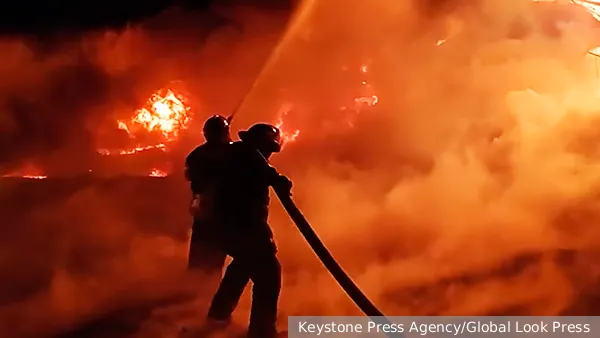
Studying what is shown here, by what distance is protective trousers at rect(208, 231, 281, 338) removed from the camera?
7.30 ft

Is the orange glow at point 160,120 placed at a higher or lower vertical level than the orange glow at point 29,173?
higher

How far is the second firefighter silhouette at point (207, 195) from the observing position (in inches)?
89.2

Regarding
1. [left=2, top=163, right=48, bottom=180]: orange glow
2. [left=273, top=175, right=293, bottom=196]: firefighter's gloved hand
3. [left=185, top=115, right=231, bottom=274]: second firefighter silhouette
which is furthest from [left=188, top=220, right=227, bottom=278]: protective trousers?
[left=2, top=163, right=48, bottom=180]: orange glow

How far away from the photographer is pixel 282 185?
225 cm

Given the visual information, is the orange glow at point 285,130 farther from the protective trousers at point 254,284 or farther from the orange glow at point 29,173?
the orange glow at point 29,173

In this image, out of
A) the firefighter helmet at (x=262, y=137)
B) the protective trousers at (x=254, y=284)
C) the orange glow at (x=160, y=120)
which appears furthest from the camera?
the orange glow at (x=160, y=120)

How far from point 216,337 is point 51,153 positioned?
773 millimetres

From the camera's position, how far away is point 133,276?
7.39ft

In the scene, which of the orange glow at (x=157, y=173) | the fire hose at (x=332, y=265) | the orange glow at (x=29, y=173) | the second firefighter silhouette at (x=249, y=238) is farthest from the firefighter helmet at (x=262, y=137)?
the orange glow at (x=29, y=173)

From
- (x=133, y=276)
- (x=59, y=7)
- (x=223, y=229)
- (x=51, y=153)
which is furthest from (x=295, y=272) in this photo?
(x=59, y=7)

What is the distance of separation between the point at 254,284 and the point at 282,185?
302 millimetres

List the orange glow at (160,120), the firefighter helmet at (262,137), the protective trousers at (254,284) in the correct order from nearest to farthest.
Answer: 1. the protective trousers at (254,284)
2. the firefighter helmet at (262,137)
3. the orange glow at (160,120)

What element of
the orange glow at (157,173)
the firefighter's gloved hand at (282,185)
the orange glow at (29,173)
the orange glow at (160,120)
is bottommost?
the firefighter's gloved hand at (282,185)

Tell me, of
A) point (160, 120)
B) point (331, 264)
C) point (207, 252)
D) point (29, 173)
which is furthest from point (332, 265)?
point (29, 173)
